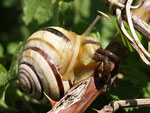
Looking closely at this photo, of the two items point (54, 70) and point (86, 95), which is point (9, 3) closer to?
point (54, 70)

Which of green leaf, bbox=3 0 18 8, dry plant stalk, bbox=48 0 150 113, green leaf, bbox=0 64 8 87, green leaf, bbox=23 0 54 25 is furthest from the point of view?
green leaf, bbox=3 0 18 8

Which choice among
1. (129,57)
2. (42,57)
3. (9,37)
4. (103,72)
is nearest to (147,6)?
(129,57)

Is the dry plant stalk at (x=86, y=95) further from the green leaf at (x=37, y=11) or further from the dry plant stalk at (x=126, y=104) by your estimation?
the green leaf at (x=37, y=11)

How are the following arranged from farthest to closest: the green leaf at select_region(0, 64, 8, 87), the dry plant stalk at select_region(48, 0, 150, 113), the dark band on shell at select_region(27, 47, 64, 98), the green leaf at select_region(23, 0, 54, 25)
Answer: the green leaf at select_region(23, 0, 54, 25) → the green leaf at select_region(0, 64, 8, 87) → the dark band on shell at select_region(27, 47, 64, 98) → the dry plant stalk at select_region(48, 0, 150, 113)

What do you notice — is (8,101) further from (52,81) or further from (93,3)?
(93,3)

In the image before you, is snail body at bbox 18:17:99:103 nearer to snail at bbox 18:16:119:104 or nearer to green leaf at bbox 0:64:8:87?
snail at bbox 18:16:119:104

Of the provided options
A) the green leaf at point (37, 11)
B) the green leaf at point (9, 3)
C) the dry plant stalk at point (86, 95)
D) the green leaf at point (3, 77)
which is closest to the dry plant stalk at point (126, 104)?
the dry plant stalk at point (86, 95)

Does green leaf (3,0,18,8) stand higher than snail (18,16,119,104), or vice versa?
green leaf (3,0,18,8)

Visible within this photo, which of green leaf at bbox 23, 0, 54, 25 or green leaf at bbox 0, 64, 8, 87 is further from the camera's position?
green leaf at bbox 23, 0, 54, 25

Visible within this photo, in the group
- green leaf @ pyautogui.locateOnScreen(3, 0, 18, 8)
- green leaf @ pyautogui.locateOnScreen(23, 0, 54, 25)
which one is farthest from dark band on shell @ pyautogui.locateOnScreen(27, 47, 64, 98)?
green leaf @ pyautogui.locateOnScreen(3, 0, 18, 8)
